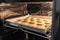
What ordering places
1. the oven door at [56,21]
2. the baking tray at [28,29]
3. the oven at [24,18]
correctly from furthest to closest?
1. the oven at [24,18]
2. the baking tray at [28,29]
3. the oven door at [56,21]

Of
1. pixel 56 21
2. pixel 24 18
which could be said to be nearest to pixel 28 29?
pixel 24 18

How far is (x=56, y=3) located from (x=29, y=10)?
36.7 inches

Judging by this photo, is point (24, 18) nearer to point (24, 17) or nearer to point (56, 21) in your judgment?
point (24, 17)

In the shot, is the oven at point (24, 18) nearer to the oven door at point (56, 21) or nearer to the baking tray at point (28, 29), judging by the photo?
the baking tray at point (28, 29)

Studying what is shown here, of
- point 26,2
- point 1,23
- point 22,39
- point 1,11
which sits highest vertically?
point 26,2

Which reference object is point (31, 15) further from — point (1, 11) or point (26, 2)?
point (1, 11)

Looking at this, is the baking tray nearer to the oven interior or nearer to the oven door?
the oven interior

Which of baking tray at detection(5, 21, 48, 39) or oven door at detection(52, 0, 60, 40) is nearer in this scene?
oven door at detection(52, 0, 60, 40)

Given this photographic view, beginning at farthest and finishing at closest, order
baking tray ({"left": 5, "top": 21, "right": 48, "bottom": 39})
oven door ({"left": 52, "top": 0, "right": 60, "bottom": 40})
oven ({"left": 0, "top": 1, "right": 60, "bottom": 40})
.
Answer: oven ({"left": 0, "top": 1, "right": 60, "bottom": 40}) < baking tray ({"left": 5, "top": 21, "right": 48, "bottom": 39}) < oven door ({"left": 52, "top": 0, "right": 60, "bottom": 40})

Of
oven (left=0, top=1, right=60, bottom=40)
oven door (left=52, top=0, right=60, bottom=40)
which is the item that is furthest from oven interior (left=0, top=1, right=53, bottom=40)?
oven door (left=52, top=0, right=60, bottom=40)

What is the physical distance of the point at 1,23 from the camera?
119 centimetres

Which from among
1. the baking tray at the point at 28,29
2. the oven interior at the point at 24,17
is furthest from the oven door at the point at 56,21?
the oven interior at the point at 24,17

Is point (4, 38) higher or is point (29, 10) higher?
point (29, 10)

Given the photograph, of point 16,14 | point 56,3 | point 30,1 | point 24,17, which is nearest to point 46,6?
point 30,1
